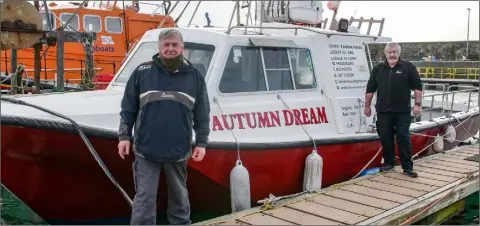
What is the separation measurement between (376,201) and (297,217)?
0.98 meters

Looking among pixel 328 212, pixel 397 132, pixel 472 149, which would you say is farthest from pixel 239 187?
pixel 472 149

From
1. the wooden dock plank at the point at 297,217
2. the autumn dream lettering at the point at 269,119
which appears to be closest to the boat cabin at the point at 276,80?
the autumn dream lettering at the point at 269,119

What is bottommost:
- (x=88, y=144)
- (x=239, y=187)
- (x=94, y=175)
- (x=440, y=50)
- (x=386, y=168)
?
(x=386, y=168)

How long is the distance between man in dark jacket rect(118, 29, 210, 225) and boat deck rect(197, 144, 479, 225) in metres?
0.68

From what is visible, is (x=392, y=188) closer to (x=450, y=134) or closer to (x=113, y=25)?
(x=450, y=134)

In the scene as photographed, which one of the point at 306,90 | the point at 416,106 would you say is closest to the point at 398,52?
the point at 416,106

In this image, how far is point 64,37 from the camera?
24.8 feet

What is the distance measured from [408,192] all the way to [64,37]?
18.0 feet

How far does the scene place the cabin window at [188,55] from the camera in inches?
200

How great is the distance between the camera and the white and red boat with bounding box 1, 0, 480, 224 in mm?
4008

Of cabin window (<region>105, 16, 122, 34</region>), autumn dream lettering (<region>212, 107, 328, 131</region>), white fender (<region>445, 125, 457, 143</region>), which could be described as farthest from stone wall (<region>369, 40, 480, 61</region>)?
autumn dream lettering (<region>212, 107, 328, 131</region>)

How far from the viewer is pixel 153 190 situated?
3631 mm

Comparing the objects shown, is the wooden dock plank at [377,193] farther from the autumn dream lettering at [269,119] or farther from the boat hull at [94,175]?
the autumn dream lettering at [269,119]

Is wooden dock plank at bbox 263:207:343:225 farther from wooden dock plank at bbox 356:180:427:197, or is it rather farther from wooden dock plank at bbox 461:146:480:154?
wooden dock plank at bbox 461:146:480:154
